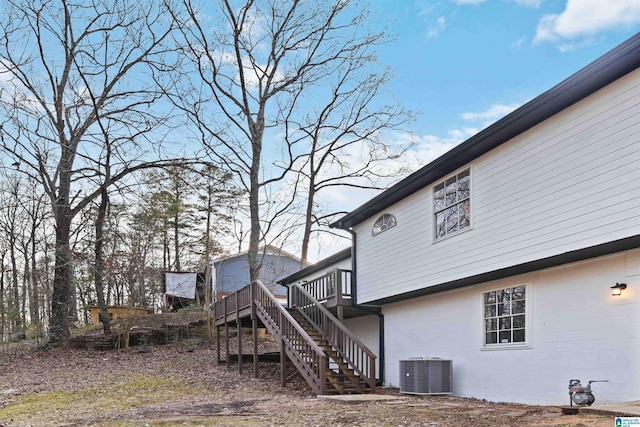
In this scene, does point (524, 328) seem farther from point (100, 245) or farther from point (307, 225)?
point (307, 225)

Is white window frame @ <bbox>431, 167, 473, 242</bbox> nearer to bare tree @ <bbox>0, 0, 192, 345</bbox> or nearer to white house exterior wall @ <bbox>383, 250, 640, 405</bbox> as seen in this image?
white house exterior wall @ <bbox>383, 250, 640, 405</bbox>

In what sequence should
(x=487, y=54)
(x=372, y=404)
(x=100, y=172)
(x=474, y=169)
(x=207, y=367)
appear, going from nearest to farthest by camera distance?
(x=372, y=404), (x=474, y=169), (x=487, y=54), (x=207, y=367), (x=100, y=172)

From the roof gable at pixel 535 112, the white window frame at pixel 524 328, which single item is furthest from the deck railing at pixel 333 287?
the white window frame at pixel 524 328

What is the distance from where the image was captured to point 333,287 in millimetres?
14523

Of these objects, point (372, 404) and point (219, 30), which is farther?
point (219, 30)

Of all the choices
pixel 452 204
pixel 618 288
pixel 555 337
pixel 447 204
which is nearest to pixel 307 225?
pixel 447 204

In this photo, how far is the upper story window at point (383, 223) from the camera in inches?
502

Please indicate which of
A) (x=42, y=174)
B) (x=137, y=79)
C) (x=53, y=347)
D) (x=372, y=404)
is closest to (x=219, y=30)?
(x=137, y=79)

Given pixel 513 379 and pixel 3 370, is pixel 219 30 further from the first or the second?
pixel 513 379

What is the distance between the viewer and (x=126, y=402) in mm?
10883

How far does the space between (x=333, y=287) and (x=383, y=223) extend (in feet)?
8.05

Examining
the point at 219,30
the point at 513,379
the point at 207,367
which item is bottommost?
the point at 207,367

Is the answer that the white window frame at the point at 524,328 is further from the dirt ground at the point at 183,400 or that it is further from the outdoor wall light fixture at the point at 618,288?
the outdoor wall light fixture at the point at 618,288

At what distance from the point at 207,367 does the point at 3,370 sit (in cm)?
570
